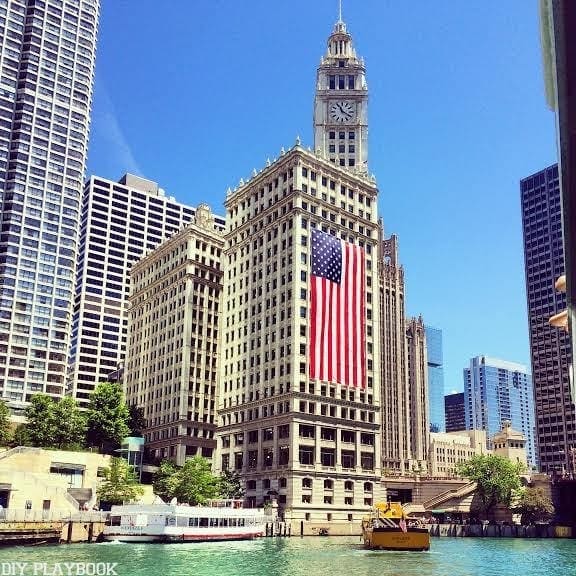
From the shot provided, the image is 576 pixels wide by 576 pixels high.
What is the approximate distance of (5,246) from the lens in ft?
614

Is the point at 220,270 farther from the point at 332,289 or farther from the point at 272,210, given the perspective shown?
the point at 332,289

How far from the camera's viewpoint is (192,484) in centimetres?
12444

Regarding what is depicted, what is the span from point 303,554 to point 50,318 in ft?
431

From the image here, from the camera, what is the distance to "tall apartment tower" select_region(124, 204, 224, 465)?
162 m

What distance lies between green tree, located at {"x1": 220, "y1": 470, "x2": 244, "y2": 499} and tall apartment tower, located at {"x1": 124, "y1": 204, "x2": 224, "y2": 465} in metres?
16.7

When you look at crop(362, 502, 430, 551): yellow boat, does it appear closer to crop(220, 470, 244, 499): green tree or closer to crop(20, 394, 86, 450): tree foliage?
crop(220, 470, 244, 499): green tree

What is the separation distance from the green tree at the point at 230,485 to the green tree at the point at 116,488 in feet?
73.3

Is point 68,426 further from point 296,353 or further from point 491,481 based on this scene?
point 491,481

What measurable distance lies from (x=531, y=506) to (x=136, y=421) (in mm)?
93136

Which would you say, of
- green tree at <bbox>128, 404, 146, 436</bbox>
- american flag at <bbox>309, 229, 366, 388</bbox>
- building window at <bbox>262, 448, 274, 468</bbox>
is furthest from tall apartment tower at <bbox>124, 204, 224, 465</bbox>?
american flag at <bbox>309, 229, 366, 388</bbox>

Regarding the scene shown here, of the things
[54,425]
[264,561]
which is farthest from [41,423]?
[264,561]

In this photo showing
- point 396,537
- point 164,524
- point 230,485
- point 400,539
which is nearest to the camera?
point 400,539

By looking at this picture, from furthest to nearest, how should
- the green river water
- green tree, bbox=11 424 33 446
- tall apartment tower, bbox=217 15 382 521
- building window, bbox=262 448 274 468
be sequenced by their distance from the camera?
1. building window, bbox=262 448 274 468
2. tall apartment tower, bbox=217 15 382 521
3. green tree, bbox=11 424 33 446
4. the green river water

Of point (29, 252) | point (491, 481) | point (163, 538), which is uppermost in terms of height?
point (29, 252)
